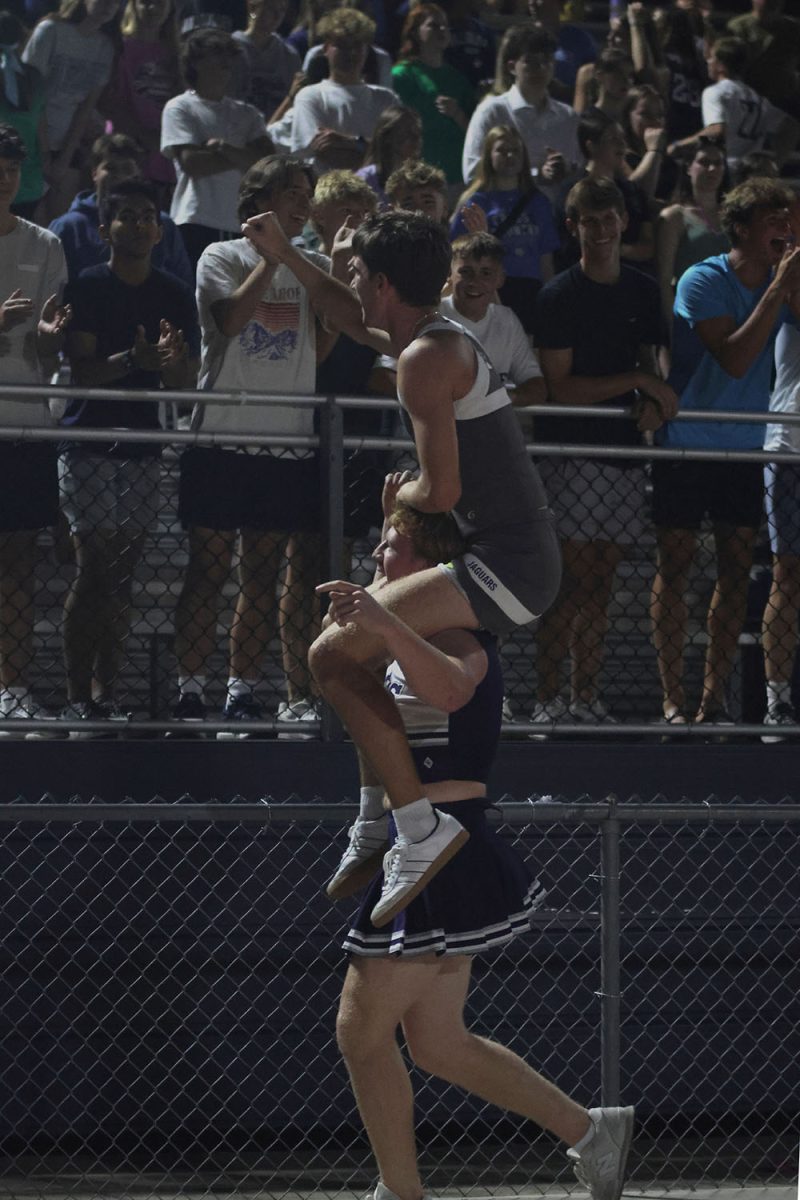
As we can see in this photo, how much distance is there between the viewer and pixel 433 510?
4340 millimetres

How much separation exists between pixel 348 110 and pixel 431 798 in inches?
245

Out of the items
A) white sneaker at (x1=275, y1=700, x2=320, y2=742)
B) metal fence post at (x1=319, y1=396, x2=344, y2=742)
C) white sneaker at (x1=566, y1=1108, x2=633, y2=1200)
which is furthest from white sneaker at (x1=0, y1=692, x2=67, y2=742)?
white sneaker at (x1=566, y1=1108, x2=633, y2=1200)

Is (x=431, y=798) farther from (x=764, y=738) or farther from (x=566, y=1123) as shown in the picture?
(x=764, y=738)

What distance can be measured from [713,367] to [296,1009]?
3095 mm

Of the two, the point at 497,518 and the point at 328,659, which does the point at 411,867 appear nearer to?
the point at 328,659

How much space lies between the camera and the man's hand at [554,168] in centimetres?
992

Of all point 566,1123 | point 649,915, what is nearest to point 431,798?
point 566,1123

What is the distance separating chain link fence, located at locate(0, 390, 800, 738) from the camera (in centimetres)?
635

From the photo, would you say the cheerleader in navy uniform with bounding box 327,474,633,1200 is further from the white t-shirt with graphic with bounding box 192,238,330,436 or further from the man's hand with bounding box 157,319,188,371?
the man's hand with bounding box 157,319,188,371

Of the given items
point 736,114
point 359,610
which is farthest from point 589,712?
point 736,114

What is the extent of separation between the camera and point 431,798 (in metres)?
4.40

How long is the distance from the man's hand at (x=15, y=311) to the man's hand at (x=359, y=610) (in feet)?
9.95

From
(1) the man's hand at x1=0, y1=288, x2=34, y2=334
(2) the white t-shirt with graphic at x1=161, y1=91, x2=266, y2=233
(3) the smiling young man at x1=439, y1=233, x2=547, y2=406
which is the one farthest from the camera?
(2) the white t-shirt with graphic at x1=161, y1=91, x2=266, y2=233

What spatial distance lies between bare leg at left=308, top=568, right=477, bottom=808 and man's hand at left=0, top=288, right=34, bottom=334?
2891mm
